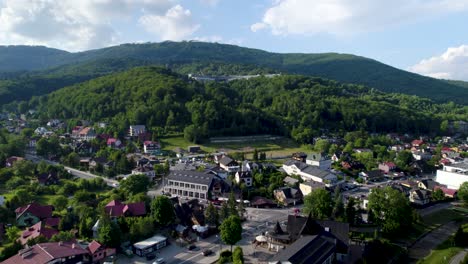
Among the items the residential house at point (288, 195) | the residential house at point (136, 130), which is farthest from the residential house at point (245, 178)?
the residential house at point (136, 130)

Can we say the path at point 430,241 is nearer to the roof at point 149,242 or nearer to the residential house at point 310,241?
the residential house at point 310,241

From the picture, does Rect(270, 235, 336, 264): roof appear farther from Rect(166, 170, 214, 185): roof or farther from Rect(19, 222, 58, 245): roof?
Rect(19, 222, 58, 245): roof

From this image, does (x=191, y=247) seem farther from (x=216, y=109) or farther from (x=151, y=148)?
(x=216, y=109)

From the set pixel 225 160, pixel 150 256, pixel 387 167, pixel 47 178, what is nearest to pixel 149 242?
pixel 150 256

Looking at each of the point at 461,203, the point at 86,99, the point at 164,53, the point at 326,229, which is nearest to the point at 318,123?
the point at 461,203

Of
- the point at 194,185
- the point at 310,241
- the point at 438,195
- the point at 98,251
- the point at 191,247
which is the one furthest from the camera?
the point at 438,195
